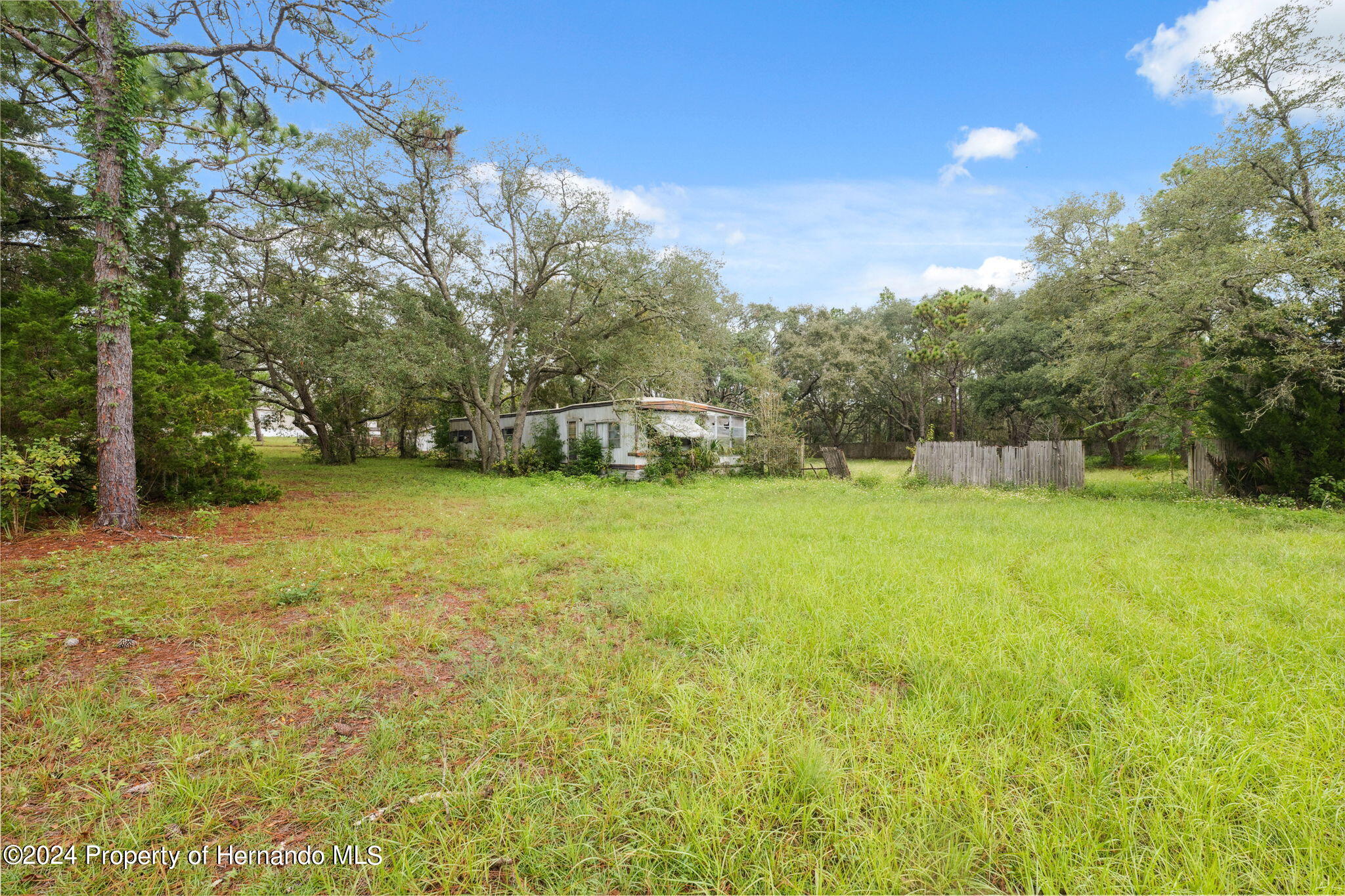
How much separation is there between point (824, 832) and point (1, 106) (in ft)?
51.2

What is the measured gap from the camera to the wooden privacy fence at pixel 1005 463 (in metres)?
12.2

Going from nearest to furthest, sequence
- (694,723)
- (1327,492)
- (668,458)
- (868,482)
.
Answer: (694,723), (1327,492), (868,482), (668,458)

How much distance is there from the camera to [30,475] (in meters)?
5.71

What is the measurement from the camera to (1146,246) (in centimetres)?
1331

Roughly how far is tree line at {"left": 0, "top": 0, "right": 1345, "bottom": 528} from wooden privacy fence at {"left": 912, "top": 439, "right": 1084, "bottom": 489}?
1.55m

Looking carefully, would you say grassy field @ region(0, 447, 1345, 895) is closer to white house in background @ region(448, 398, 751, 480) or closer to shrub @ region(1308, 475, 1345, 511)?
shrub @ region(1308, 475, 1345, 511)

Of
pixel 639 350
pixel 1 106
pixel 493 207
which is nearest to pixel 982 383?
pixel 639 350

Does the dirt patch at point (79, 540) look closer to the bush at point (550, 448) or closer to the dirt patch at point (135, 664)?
the dirt patch at point (135, 664)

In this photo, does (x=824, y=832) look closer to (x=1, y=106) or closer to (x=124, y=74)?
(x=124, y=74)

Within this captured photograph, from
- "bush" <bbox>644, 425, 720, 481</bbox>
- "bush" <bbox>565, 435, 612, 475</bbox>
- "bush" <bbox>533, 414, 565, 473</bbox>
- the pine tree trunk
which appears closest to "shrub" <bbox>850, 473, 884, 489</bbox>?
"bush" <bbox>644, 425, 720, 481</bbox>

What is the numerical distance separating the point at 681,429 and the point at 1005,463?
9.02 metres

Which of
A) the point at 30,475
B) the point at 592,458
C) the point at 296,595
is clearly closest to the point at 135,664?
the point at 296,595

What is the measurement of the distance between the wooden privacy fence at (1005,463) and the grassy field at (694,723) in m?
7.49

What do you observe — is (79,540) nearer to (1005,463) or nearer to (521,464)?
(521,464)
